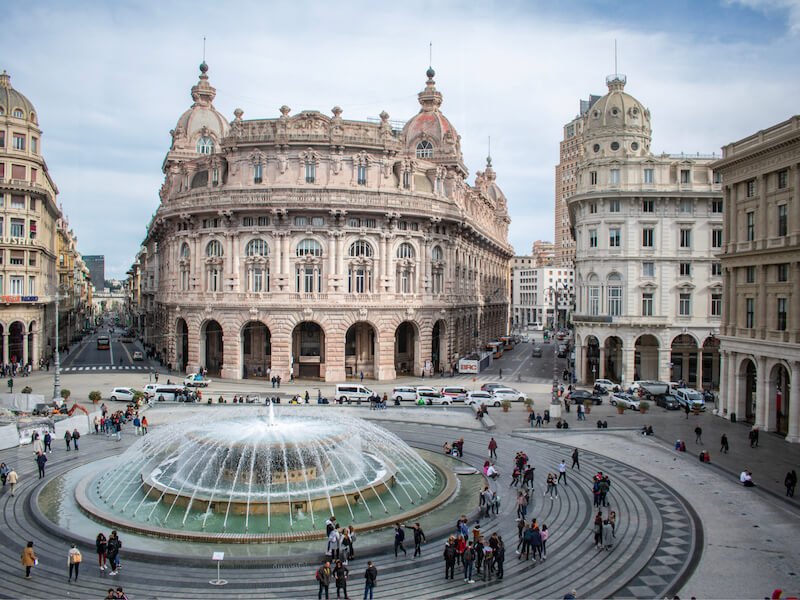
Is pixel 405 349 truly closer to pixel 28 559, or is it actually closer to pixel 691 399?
pixel 691 399

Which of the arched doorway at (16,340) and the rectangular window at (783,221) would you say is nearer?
the rectangular window at (783,221)

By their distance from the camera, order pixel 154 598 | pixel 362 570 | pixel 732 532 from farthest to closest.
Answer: pixel 732 532 → pixel 362 570 → pixel 154 598

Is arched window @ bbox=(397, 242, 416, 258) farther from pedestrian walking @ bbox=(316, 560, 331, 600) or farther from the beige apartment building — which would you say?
pedestrian walking @ bbox=(316, 560, 331, 600)

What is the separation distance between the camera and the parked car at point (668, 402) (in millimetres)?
53469

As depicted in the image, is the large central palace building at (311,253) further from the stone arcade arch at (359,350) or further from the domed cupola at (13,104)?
the domed cupola at (13,104)

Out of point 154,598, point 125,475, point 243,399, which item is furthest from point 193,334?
point 154,598

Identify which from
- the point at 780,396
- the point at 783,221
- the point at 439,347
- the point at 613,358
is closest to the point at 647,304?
the point at 613,358

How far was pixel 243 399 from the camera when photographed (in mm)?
55375

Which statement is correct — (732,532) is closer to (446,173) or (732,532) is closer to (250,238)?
(250,238)

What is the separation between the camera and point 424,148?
9494 centimetres

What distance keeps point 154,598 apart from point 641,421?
1433 inches

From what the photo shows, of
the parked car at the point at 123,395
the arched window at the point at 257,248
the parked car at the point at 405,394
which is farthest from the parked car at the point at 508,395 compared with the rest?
the parked car at the point at 123,395

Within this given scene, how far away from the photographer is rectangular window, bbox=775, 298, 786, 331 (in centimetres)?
4194

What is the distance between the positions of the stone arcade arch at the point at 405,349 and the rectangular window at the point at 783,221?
38.3 meters
